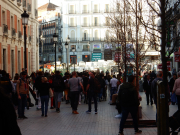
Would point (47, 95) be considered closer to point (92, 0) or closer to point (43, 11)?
point (92, 0)

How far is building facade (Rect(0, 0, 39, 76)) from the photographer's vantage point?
2795 cm

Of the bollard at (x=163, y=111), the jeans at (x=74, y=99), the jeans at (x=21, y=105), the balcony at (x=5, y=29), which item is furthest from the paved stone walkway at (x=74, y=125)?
the balcony at (x=5, y=29)

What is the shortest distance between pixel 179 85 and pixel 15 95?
6.13m

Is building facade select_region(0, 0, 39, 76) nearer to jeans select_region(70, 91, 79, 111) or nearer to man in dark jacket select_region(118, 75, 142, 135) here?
jeans select_region(70, 91, 79, 111)

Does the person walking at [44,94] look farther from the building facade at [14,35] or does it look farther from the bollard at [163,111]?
the building facade at [14,35]

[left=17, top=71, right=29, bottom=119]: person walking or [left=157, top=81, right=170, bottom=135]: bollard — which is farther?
[left=17, top=71, right=29, bottom=119]: person walking

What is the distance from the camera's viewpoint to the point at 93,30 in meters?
95.0

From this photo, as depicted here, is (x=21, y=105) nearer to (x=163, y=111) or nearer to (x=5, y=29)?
(x=163, y=111)

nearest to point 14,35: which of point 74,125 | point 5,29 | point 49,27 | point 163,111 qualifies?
point 5,29

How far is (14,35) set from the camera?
31.0 meters

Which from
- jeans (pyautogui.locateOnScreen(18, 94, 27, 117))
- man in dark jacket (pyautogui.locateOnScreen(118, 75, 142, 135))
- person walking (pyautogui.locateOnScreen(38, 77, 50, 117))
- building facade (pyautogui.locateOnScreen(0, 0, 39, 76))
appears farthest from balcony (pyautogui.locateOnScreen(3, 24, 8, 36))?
man in dark jacket (pyautogui.locateOnScreen(118, 75, 142, 135))

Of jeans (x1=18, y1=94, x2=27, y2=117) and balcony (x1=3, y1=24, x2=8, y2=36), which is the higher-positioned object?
balcony (x1=3, y1=24, x2=8, y2=36)

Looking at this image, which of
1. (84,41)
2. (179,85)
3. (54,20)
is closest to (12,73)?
(179,85)

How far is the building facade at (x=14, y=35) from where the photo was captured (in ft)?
91.7
